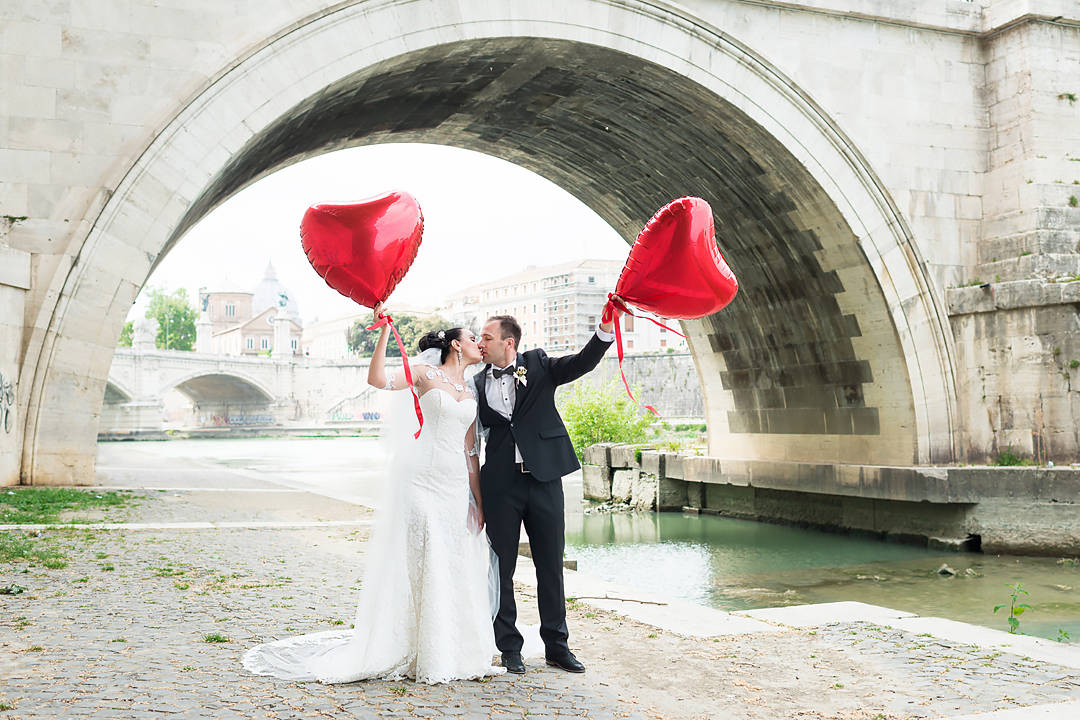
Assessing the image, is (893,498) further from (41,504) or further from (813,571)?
(41,504)

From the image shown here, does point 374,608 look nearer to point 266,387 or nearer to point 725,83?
point 725,83

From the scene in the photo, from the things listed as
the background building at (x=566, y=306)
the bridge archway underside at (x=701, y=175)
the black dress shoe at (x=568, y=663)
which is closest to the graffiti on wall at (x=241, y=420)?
the background building at (x=566, y=306)

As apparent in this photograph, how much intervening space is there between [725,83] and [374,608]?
26.1 ft

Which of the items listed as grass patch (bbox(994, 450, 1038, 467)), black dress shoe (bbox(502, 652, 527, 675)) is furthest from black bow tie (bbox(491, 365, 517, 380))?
grass patch (bbox(994, 450, 1038, 467))

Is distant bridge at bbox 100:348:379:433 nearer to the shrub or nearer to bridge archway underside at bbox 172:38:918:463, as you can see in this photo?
the shrub

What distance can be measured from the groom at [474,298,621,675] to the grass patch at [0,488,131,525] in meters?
4.69

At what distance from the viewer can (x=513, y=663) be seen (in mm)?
3787

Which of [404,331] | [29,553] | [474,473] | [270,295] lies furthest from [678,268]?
[270,295]

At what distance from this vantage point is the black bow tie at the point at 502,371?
4039 mm

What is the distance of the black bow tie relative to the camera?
4039 mm

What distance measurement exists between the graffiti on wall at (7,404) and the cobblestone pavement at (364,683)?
2.53 m

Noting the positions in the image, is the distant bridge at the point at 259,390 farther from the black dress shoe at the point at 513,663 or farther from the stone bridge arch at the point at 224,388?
the black dress shoe at the point at 513,663

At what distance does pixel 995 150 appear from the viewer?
1143 centimetres

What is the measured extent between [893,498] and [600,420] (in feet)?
27.3
